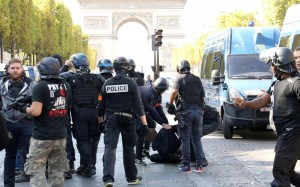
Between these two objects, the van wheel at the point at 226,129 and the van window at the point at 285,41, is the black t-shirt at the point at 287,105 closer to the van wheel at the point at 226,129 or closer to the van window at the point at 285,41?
the van window at the point at 285,41

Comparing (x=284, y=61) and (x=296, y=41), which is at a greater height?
(x=296, y=41)

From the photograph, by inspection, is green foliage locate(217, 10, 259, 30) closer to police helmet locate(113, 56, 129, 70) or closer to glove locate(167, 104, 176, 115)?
glove locate(167, 104, 176, 115)

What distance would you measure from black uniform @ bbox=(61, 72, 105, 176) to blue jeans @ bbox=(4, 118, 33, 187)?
764 mm

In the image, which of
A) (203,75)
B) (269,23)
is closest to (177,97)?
(203,75)

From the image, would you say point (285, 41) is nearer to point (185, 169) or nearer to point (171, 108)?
point (171, 108)

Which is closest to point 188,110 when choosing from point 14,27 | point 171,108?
point 171,108

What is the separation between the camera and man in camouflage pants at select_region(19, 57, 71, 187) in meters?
6.69

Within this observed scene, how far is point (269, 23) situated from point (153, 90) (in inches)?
1349

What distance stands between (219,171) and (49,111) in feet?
12.1

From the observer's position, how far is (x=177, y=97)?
970 cm

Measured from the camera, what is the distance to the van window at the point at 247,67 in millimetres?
14328

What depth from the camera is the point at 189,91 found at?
9500 mm

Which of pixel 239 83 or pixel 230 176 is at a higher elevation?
pixel 239 83

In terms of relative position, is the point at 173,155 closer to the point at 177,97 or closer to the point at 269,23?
the point at 177,97
